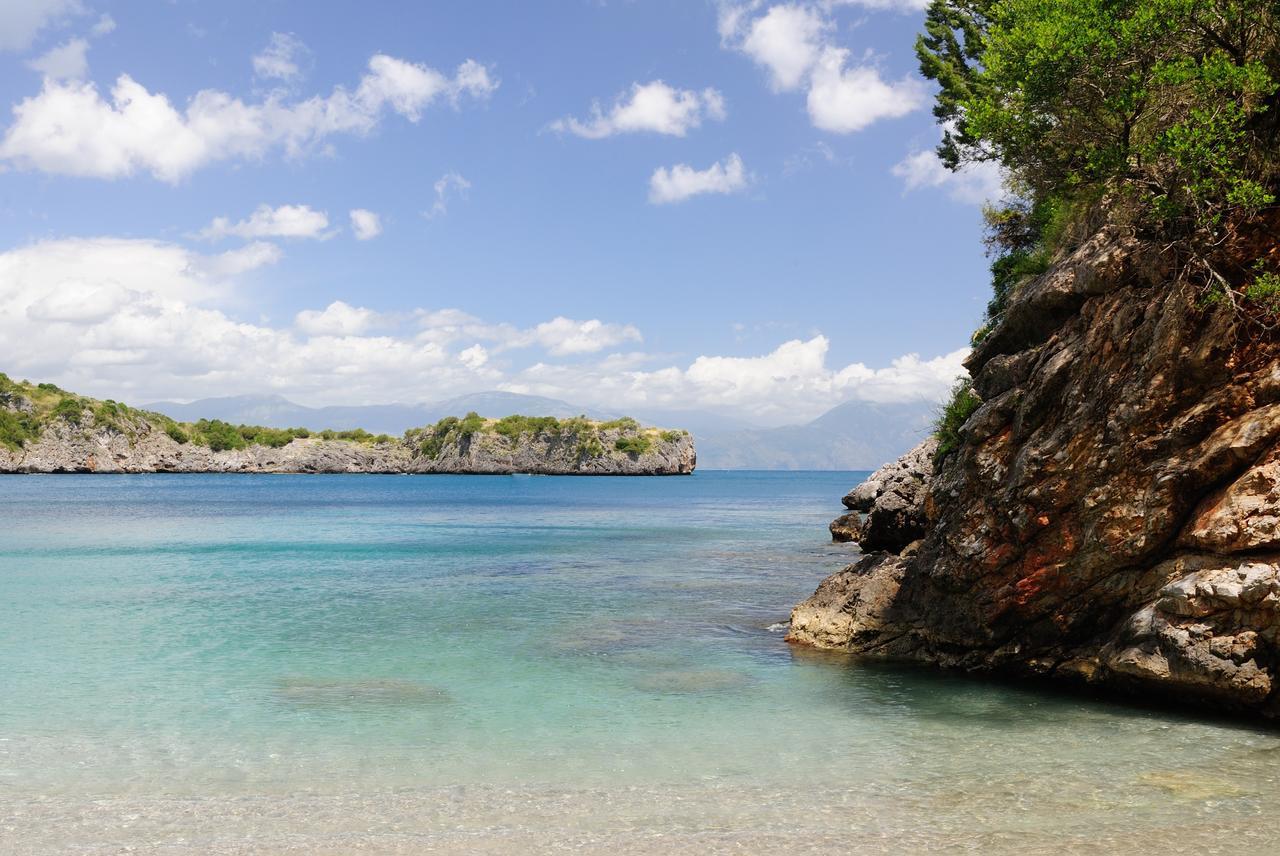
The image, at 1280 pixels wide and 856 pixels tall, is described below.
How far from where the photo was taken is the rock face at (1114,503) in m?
13.2

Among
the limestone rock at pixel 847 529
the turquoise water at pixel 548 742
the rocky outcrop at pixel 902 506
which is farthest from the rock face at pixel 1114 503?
the limestone rock at pixel 847 529

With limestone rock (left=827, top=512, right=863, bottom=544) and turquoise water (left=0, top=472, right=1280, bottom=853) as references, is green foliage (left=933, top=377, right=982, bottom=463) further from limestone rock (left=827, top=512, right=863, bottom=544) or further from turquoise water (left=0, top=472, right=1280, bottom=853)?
limestone rock (left=827, top=512, right=863, bottom=544)

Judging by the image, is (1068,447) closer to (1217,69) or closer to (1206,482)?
(1206,482)

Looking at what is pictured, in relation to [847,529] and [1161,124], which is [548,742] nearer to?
[1161,124]

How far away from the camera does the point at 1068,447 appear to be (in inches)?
631

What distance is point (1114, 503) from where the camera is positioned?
49.5 feet

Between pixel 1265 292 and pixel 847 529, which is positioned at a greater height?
pixel 1265 292

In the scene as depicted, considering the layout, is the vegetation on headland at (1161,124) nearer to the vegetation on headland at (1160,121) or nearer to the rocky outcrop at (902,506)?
the vegetation on headland at (1160,121)

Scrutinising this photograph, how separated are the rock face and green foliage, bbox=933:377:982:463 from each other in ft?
3.61

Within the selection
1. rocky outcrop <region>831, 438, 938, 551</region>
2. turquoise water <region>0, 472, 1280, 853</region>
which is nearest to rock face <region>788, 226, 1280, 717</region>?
turquoise water <region>0, 472, 1280, 853</region>

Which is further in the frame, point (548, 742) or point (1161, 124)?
point (1161, 124)

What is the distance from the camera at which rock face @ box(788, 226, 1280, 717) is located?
43.2 feet

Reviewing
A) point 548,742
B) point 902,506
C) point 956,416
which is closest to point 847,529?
point 902,506

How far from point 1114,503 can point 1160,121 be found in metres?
7.44
